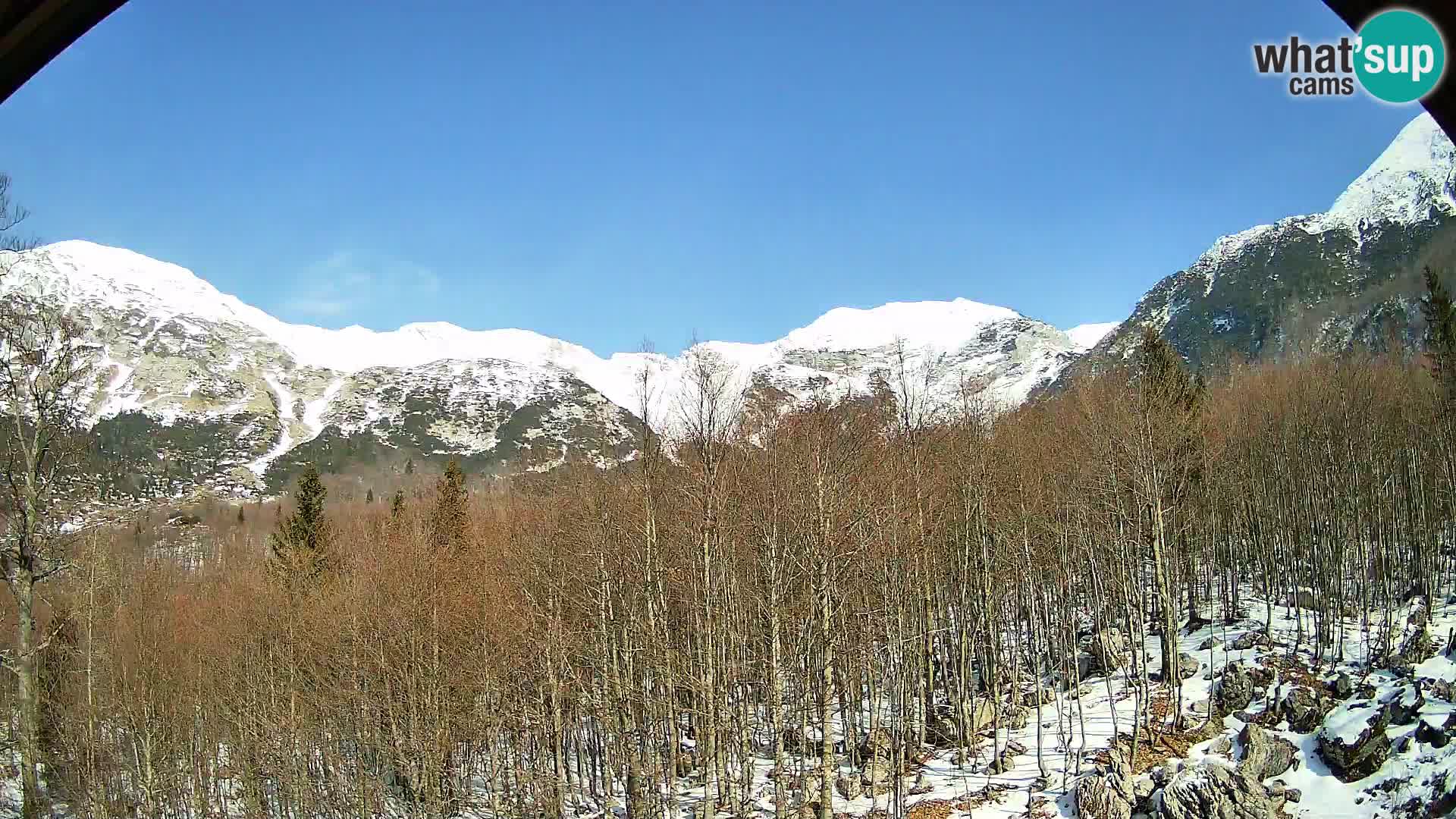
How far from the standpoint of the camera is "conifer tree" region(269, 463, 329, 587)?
34469 millimetres

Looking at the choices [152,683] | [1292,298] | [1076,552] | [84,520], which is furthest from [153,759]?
[1292,298]

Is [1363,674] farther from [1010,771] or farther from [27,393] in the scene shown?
[27,393]

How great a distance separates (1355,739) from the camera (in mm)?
18125

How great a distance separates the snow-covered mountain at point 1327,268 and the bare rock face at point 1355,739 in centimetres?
9735

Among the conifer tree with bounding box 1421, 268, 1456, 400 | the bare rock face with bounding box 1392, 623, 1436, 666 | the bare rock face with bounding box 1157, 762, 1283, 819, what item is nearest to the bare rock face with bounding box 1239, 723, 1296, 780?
the bare rock face with bounding box 1157, 762, 1283, 819

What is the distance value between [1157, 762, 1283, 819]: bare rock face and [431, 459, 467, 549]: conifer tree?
2482 centimetres

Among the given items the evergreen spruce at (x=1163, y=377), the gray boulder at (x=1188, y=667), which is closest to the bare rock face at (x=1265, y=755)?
the gray boulder at (x=1188, y=667)

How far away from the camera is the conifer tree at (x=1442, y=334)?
31.5 m

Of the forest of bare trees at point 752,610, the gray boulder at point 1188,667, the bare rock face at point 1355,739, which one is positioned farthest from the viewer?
the gray boulder at point 1188,667

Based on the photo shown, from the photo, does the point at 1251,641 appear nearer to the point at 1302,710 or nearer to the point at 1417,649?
the point at 1417,649

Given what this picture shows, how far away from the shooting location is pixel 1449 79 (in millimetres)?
1662

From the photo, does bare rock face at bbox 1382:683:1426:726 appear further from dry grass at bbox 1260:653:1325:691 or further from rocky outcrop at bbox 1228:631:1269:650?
rocky outcrop at bbox 1228:631:1269:650

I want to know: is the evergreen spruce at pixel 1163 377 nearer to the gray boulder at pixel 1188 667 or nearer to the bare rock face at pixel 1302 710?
the gray boulder at pixel 1188 667

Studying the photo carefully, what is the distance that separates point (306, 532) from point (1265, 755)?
3643 centimetres
